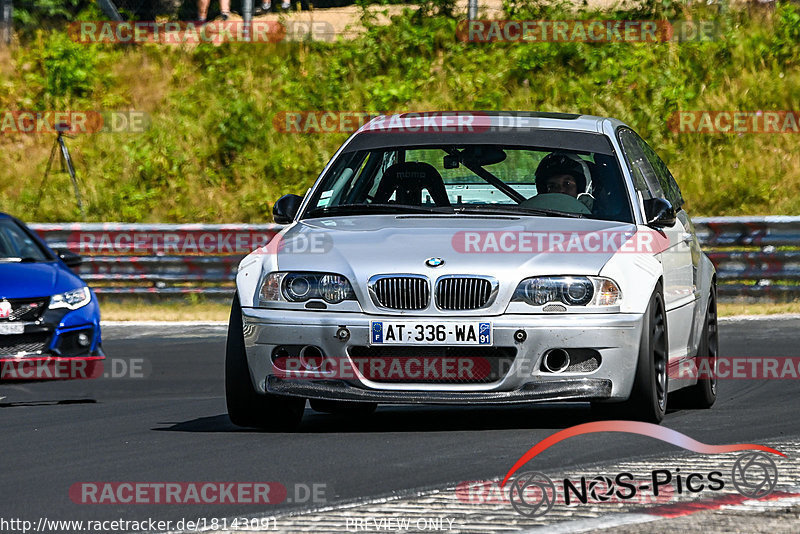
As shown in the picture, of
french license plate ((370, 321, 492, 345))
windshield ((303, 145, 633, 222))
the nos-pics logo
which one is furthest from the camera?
windshield ((303, 145, 633, 222))

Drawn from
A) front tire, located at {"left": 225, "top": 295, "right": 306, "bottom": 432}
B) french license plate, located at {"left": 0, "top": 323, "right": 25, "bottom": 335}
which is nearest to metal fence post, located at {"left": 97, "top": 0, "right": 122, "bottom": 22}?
french license plate, located at {"left": 0, "top": 323, "right": 25, "bottom": 335}

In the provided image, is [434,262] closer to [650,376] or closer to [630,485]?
[650,376]

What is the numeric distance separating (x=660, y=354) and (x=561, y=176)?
4.32 ft

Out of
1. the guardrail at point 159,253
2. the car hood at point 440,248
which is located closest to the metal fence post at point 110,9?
the guardrail at point 159,253

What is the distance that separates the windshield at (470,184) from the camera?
8.52m

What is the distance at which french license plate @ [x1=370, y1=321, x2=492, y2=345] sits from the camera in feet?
24.5

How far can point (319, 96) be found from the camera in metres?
23.9

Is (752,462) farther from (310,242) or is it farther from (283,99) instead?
(283,99)

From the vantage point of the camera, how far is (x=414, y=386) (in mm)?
7547

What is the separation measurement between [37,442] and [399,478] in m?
2.43

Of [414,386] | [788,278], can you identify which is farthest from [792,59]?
[414,386]

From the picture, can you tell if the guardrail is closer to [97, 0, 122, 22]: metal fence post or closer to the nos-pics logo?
[97, 0, 122, 22]: metal fence post

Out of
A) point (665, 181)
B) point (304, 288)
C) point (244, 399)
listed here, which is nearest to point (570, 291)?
point (304, 288)

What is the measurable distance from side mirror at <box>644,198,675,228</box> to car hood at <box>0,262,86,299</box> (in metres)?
5.43
